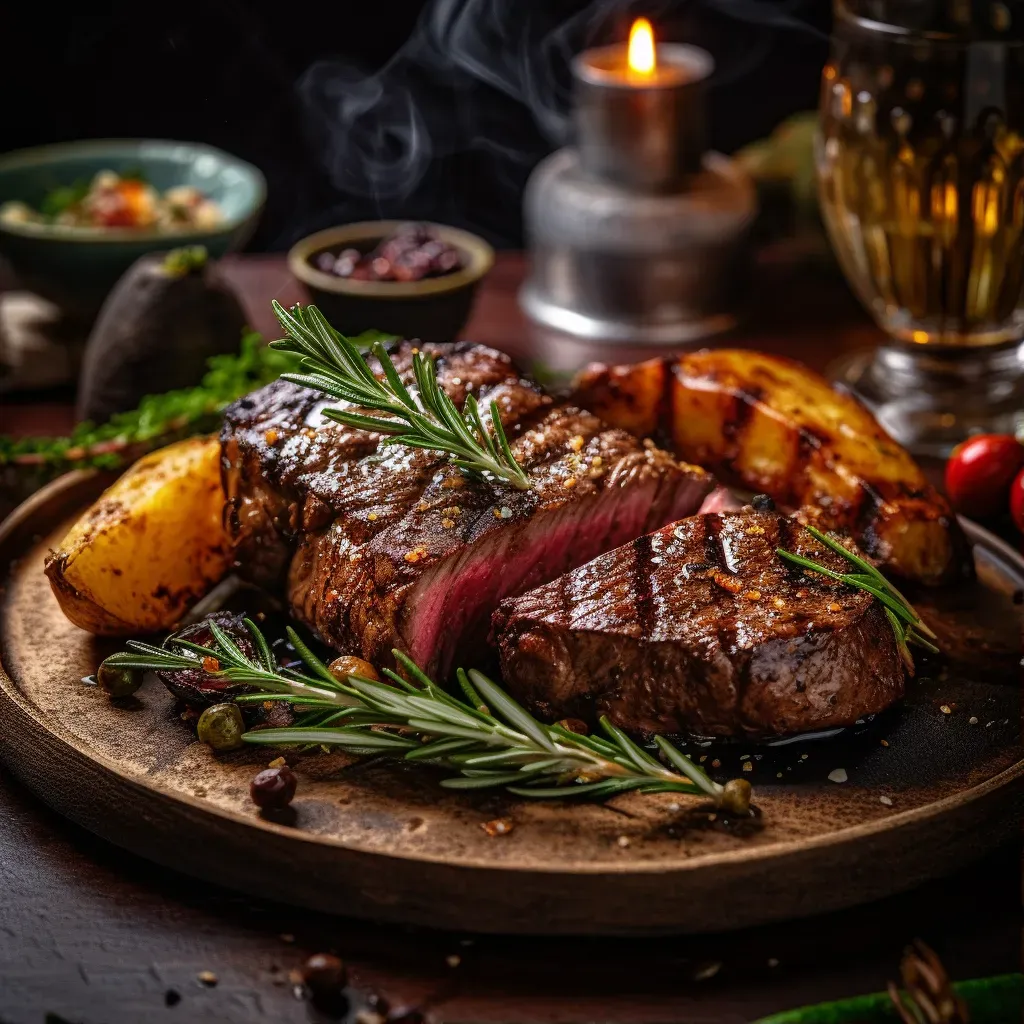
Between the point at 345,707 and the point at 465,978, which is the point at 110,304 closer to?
the point at 345,707

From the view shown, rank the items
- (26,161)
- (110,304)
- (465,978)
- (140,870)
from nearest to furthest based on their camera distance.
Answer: (465,978) < (140,870) < (110,304) < (26,161)

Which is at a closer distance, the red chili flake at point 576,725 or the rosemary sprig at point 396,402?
the red chili flake at point 576,725

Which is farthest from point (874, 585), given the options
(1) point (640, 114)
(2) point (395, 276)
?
(1) point (640, 114)

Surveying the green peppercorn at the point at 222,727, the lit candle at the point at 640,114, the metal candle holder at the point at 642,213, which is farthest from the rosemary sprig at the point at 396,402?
the lit candle at the point at 640,114

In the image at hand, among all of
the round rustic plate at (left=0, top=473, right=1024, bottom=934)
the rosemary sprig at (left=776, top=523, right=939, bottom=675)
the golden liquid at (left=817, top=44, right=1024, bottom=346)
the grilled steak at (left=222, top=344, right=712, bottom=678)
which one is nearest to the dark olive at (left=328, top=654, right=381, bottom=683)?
the grilled steak at (left=222, top=344, right=712, bottom=678)

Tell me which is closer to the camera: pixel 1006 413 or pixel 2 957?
pixel 2 957

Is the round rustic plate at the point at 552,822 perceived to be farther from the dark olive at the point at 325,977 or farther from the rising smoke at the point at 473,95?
the rising smoke at the point at 473,95

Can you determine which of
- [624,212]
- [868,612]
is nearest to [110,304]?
[624,212]
